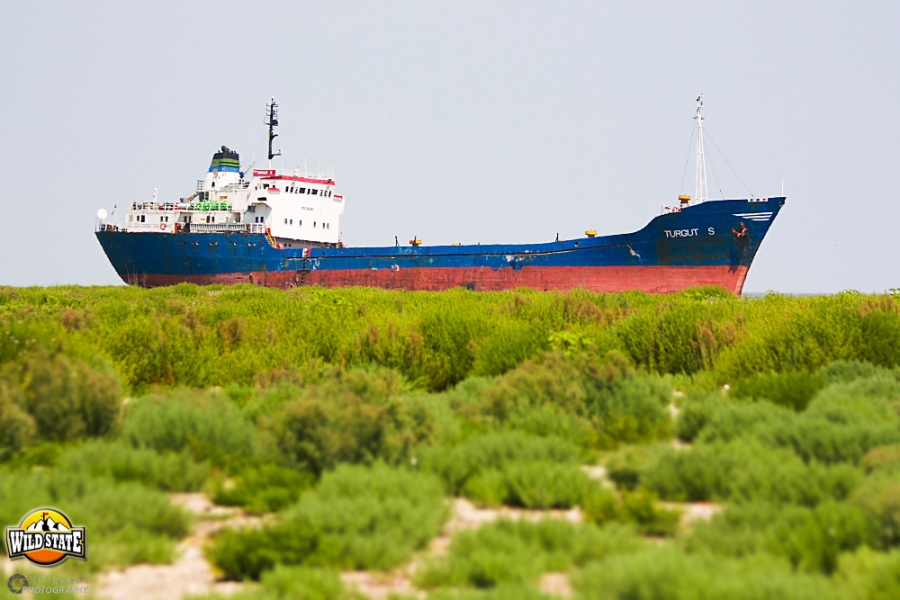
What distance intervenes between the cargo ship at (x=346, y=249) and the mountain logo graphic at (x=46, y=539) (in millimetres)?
30695

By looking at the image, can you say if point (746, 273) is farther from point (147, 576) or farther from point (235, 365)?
point (147, 576)

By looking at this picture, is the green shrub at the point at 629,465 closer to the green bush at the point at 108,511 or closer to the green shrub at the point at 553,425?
the green shrub at the point at 553,425

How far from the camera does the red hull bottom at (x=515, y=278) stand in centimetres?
3488

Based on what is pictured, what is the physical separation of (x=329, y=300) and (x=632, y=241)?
19.3m

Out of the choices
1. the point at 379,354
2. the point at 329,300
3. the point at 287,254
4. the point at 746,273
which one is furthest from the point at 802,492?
the point at 287,254

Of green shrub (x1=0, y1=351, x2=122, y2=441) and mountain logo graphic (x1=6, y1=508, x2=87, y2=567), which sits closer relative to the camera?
mountain logo graphic (x1=6, y1=508, x2=87, y2=567)

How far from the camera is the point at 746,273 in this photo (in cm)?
3456

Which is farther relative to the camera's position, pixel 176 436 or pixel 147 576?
pixel 176 436

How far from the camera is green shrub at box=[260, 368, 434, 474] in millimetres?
6348

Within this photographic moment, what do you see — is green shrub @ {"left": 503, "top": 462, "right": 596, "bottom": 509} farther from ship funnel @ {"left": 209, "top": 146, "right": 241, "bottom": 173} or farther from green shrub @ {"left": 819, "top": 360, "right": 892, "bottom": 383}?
ship funnel @ {"left": 209, "top": 146, "right": 241, "bottom": 173}

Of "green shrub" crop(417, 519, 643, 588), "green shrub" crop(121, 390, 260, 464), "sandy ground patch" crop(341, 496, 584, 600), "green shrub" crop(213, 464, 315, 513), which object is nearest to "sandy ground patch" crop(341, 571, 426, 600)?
"sandy ground patch" crop(341, 496, 584, 600)

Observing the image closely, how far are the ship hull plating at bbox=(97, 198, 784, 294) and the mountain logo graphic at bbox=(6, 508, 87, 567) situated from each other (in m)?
Result: 32.1

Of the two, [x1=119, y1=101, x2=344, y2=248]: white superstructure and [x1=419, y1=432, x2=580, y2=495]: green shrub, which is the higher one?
[x1=119, y1=101, x2=344, y2=248]: white superstructure

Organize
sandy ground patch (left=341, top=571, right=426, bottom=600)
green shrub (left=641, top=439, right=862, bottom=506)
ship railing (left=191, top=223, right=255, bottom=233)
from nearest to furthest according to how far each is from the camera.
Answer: sandy ground patch (left=341, top=571, right=426, bottom=600) < green shrub (left=641, top=439, right=862, bottom=506) < ship railing (left=191, top=223, right=255, bottom=233)
